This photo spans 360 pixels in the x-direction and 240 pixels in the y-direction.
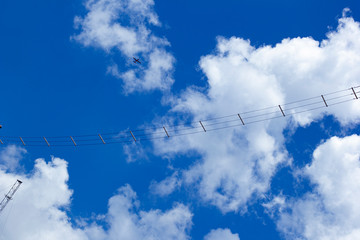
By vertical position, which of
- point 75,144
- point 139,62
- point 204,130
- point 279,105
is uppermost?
point 139,62

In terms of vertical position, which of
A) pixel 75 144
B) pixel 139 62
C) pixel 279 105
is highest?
pixel 139 62

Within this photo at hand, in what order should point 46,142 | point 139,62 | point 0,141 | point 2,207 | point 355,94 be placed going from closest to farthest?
point 355,94, point 46,142, point 0,141, point 139,62, point 2,207

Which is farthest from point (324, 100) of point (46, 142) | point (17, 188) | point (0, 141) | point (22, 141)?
point (17, 188)

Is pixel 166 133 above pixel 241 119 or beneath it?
beneath

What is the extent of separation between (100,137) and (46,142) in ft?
29.6

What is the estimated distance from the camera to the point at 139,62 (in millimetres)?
75250

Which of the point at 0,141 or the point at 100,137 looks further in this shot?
the point at 0,141

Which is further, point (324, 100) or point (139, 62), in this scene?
point (139, 62)

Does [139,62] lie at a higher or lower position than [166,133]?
higher

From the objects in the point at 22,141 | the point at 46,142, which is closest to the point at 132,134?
the point at 46,142

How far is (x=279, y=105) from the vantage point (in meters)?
39.5

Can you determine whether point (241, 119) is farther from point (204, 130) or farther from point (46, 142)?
point (46, 142)

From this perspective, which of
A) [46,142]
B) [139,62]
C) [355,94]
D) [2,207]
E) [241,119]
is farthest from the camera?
[2,207]

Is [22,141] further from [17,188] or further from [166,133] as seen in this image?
[17,188]
